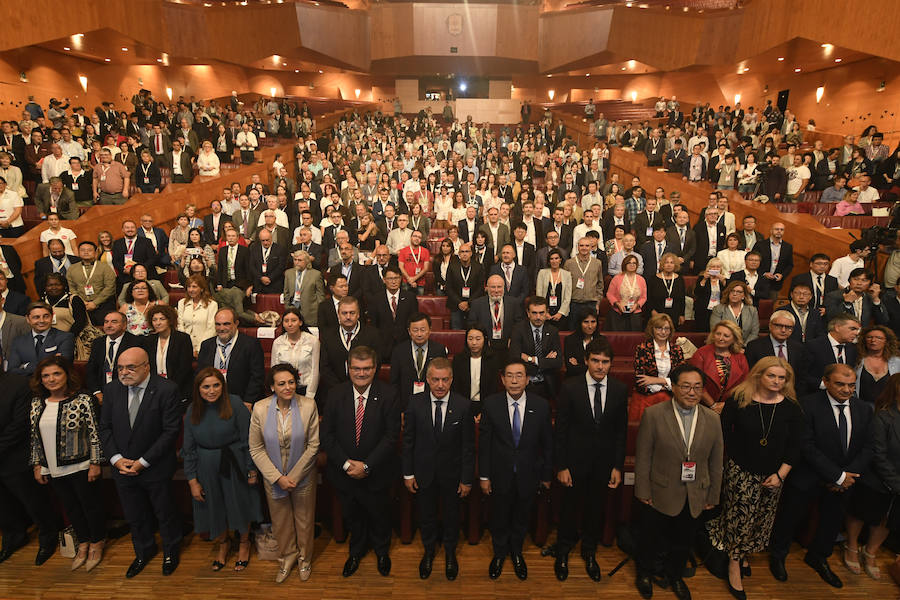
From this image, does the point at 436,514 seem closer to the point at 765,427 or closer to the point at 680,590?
the point at 680,590

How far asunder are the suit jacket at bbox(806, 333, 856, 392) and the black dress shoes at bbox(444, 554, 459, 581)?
8.19 feet

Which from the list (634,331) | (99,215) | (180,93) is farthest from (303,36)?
(634,331)

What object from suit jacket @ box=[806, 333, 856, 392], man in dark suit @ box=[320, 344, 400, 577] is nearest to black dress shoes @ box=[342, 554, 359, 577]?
man in dark suit @ box=[320, 344, 400, 577]

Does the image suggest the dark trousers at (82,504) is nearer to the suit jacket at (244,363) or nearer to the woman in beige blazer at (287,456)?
the suit jacket at (244,363)

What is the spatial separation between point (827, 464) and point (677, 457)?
83cm

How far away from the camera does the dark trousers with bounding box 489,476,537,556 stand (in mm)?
2551

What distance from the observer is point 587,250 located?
405 cm

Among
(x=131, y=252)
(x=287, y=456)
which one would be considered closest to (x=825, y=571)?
(x=287, y=456)

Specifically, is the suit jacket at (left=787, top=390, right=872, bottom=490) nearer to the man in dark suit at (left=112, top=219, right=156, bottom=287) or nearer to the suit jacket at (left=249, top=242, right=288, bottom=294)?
the suit jacket at (left=249, top=242, right=288, bottom=294)

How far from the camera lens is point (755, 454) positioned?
2.44 metres

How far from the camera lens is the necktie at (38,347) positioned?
122 inches

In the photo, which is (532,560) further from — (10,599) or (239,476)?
(10,599)

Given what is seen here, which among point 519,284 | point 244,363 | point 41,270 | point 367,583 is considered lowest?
point 367,583

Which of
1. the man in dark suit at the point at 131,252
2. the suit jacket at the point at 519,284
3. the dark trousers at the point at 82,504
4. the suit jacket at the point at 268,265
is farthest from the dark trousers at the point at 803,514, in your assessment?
the man in dark suit at the point at 131,252
